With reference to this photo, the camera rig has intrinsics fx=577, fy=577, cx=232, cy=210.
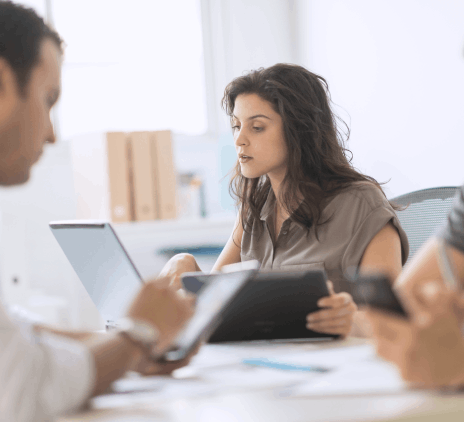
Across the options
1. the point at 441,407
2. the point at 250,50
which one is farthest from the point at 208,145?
the point at 441,407

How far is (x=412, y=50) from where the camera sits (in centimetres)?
236

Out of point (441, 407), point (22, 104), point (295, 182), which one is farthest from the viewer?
point (295, 182)

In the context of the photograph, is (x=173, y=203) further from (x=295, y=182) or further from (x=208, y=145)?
(x=295, y=182)

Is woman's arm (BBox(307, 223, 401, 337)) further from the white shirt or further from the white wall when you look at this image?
the white wall

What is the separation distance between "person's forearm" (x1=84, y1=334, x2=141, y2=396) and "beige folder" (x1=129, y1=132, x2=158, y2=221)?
2035 mm

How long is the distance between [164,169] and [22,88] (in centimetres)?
202

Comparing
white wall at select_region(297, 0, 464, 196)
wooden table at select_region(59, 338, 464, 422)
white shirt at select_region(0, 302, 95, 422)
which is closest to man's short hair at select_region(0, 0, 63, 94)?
white shirt at select_region(0, 302, 95, 422)

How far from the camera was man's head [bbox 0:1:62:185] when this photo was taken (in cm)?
74

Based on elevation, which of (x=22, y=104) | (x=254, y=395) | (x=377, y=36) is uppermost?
(x=377, y=36)

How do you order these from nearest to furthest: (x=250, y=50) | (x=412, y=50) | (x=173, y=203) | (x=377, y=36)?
(x=412, y=50), (x=377, y=36), (x=173, y=203), (x=250, y=50)

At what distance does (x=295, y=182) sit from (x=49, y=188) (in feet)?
5.57

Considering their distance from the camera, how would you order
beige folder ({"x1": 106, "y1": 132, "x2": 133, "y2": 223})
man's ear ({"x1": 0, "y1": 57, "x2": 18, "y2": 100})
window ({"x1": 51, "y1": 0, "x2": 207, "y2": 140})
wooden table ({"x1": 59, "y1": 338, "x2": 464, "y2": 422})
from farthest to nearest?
window ({"x1": 51, "y1": 0, "x2": 207, "y2": 140}) → beige folder ({"x1": 106, "y1": 132, "x2": 133, "y2": 223}) → man's ear ({"x1": 0, "y1": 57, "x2": 18, "y2": 100}) → wooden table ({"x1": 59, "y1": 338, "x2": 464, "y2": 422})

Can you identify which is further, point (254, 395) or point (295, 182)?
point (295, 182)

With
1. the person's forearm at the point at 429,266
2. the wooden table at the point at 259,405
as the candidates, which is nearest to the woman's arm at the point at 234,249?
the person's forearm at the point at 429,266
